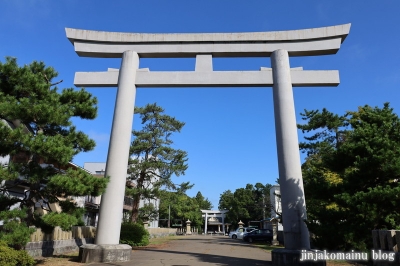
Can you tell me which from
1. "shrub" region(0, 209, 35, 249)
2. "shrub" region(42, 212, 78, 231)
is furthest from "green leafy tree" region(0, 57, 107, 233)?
"shrub" region(0, 209, 35, 249)

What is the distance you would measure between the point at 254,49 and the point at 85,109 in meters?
6.92

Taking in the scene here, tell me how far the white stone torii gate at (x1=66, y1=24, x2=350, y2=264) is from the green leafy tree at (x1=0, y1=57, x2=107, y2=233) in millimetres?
1369

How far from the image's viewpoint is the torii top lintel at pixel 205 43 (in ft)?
Answer: 37.4

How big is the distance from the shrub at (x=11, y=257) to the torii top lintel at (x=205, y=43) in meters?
7.90

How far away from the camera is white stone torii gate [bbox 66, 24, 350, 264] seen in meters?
10.1

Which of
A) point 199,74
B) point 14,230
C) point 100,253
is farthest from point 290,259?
point 14,230

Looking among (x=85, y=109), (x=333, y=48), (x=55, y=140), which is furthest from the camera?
(x=333, y=48)

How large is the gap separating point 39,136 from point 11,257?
307 cm

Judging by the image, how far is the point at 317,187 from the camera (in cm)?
920

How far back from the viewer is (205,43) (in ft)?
38.9

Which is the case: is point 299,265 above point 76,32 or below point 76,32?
below

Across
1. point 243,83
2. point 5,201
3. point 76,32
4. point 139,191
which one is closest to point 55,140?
point 5,201

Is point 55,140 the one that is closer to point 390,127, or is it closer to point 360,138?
point 360,138

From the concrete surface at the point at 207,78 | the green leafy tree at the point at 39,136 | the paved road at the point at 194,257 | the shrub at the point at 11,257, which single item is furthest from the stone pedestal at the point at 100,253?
the concrete surface at the point at 207,78
